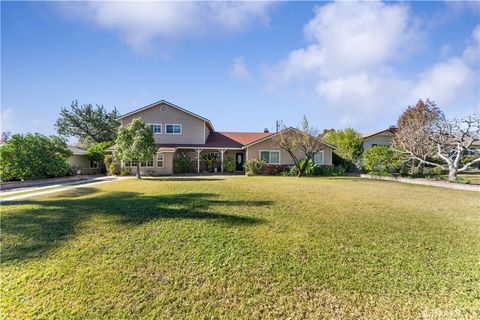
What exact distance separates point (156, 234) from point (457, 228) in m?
7.99

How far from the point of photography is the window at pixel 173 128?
24.6m

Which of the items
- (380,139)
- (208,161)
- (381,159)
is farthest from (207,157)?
(380,139)

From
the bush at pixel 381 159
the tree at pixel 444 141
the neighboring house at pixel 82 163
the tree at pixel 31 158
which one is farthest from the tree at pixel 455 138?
the neighboring house at pixel 82 163

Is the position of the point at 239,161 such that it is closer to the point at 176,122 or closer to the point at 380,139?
the point at 176,122

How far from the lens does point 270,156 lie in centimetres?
2409

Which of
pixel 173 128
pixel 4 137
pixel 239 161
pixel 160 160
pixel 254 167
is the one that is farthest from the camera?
pixel 4 137

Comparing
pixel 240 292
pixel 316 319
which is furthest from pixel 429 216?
pixel 240 292

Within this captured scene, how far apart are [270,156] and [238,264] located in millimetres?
19917

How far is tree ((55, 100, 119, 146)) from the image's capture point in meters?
36.8

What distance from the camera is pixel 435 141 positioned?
1761 cm

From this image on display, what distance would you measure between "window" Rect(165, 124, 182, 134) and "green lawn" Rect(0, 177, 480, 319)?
1716cm

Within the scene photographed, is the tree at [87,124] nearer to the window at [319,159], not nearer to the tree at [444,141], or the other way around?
the window at [319,159]

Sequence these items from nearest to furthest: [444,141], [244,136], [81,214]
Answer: [81,214], [444,141], [244,136]

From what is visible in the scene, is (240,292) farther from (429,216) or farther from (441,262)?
(429,216)
